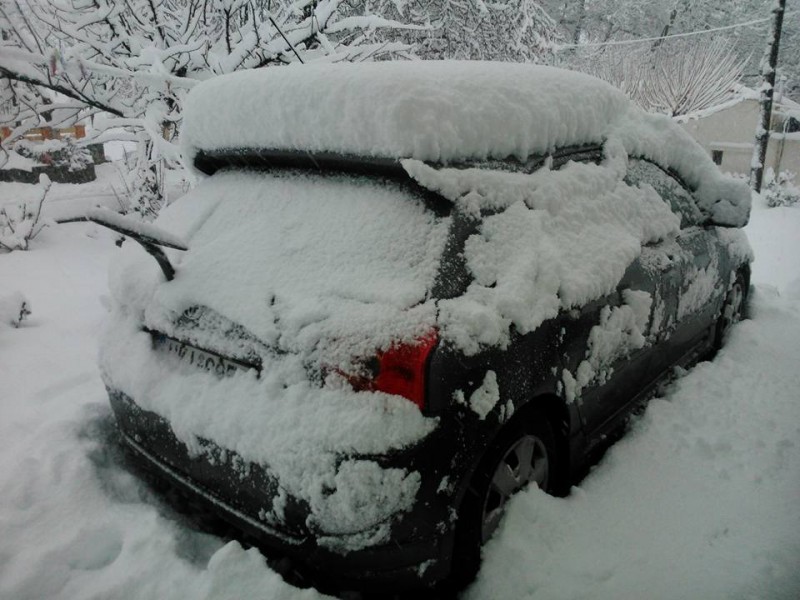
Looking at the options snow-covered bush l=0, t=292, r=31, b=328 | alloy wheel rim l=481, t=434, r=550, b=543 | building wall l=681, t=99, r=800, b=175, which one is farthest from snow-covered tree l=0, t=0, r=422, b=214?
building wall l=681, t=99, r=800, b=175

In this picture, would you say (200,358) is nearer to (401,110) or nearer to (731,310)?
(401,110)

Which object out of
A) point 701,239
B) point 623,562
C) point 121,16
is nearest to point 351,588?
point 623,562

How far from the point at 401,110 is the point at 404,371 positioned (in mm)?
885

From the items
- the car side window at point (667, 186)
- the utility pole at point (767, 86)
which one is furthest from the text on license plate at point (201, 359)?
the utility pole at point (767, 86)

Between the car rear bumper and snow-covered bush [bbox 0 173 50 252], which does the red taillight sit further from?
snow-covered bush [bbox 0 173 50 252]

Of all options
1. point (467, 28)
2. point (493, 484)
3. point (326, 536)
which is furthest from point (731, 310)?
point (467, 28)

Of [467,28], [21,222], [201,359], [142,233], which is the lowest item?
[21,222]

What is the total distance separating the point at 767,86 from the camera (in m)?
17.4

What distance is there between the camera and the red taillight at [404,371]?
161 centimetres

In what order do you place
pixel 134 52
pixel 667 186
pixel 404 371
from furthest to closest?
1. pixel 134 52
2. pixel 667 186
3. pixel 404 371

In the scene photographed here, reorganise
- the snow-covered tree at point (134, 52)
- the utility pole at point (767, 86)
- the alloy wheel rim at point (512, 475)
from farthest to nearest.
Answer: the utility pole at point (767, 86) → the snow-covered tree at point (134, 52) → the alloy wheel rim at point (512, 475)

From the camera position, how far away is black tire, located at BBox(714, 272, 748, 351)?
4.05 meters

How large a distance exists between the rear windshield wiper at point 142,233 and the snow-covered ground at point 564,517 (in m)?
Answer: 1.04

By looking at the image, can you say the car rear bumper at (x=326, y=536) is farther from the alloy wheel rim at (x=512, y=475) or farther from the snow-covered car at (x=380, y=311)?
the alloy wheel rim at (x=512, y=475)
